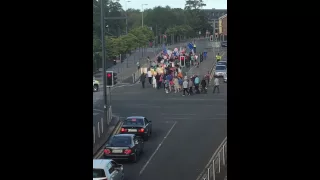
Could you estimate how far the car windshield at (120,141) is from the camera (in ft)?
23.4

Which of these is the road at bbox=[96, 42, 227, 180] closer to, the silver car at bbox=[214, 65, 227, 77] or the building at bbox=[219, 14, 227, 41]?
the silver car at bbox=[214, 65, 227, 77]

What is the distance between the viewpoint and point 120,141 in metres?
7.16

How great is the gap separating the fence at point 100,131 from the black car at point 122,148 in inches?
24.6

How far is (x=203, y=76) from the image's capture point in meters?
11.7

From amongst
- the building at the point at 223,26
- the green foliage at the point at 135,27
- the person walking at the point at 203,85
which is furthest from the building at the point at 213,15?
the person walking at the point at 203,85

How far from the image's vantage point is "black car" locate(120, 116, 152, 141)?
27.9 feet

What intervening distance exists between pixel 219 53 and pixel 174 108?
196 cm

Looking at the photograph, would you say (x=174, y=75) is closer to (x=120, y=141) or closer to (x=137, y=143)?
(x=137, y=143)

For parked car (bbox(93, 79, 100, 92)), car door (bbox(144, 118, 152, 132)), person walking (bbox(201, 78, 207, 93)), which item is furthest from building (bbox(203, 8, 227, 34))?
car door (bbox(144, 118, 152, 132))

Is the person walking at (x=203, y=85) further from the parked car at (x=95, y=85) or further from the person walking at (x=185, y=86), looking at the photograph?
the parked car at (x=95, y=85)

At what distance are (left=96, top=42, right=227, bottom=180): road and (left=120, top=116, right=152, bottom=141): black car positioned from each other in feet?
0.60

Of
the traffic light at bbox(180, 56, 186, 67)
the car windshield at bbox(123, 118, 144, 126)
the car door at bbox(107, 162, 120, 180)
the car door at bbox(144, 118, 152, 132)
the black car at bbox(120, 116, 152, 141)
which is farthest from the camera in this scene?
the traffic light at bbox(180, 56, 186, 67)
